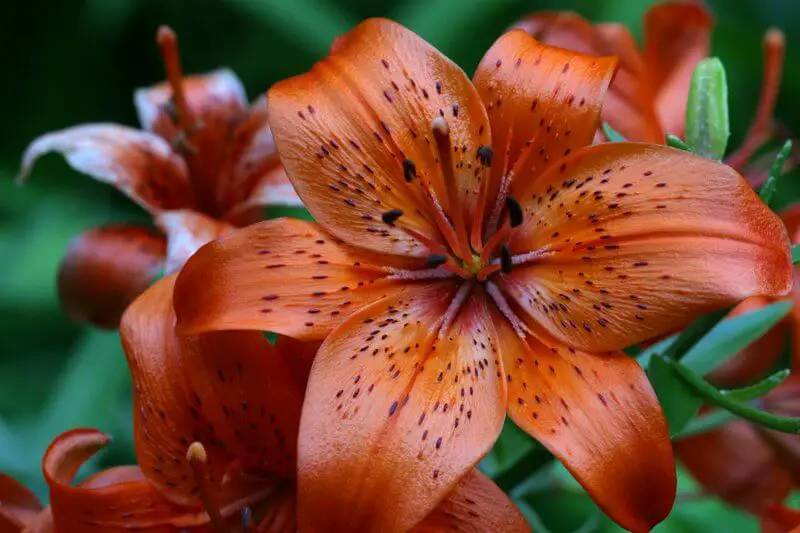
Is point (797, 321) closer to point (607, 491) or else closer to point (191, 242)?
point (607, 491)

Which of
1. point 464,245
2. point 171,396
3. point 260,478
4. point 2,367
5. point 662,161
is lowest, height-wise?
point 2,367

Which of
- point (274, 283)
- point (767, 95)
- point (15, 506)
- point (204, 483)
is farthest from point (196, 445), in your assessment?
point (767, 95)

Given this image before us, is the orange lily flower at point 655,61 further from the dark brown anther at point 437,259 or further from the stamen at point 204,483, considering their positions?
the stamen at point 204,483

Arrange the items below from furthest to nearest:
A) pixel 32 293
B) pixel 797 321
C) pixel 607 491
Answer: pixel 32 293
pixel 797 321
pixel 607 491

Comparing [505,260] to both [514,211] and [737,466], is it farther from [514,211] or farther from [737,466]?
[737,466]

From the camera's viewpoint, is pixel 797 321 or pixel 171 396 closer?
pixel 171 396

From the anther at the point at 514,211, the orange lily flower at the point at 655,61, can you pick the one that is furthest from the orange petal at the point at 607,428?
the orange lily flower at the point at 655,61

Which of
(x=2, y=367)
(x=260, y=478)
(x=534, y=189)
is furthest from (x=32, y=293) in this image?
(x=534, y=189)

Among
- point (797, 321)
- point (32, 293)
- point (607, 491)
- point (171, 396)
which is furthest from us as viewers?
point (32, 293)
